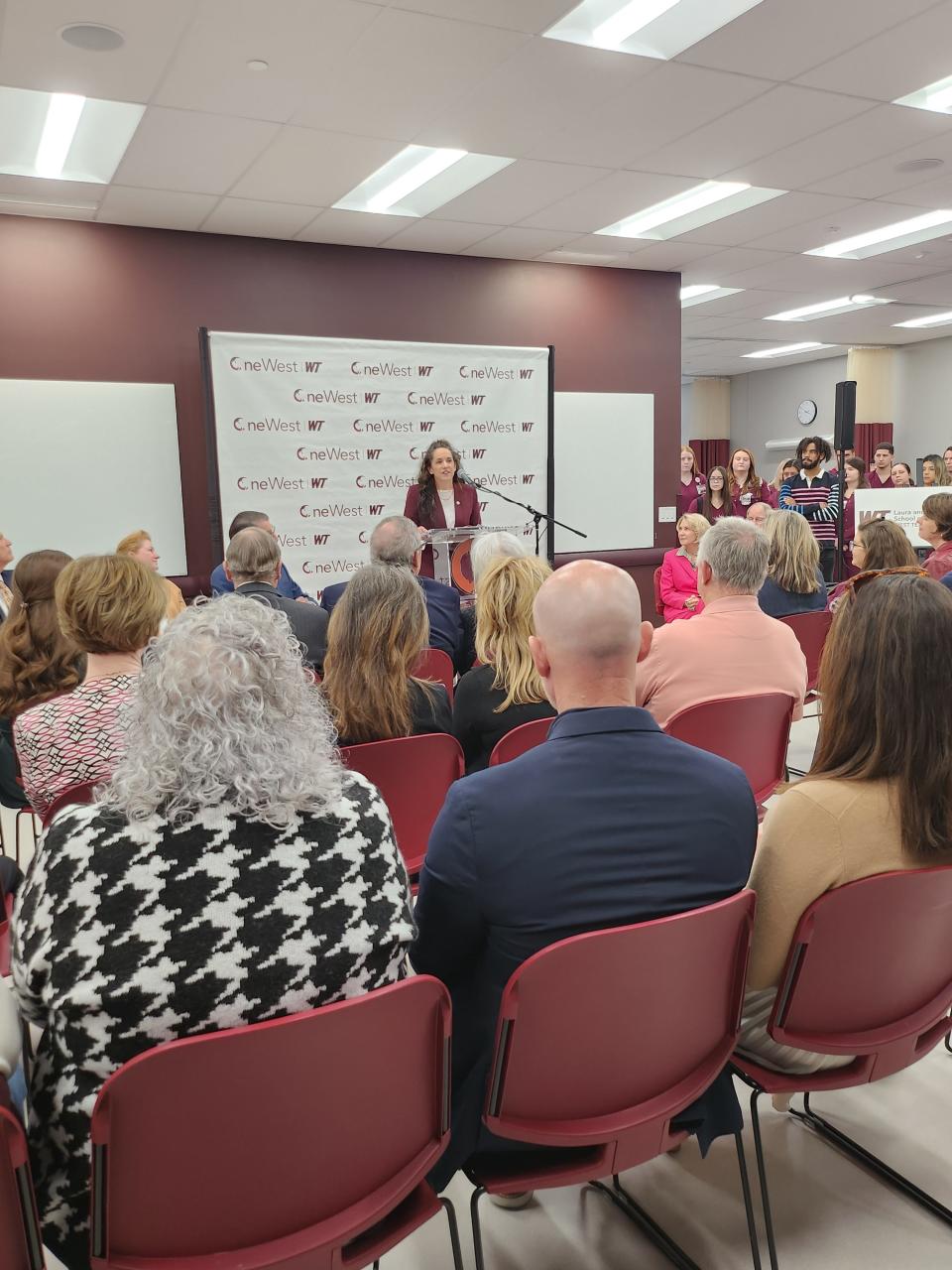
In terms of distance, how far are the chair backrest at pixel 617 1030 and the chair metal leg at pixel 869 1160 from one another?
2.46 ft

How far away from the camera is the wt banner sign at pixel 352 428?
6.06 m

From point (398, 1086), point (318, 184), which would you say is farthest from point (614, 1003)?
point (318, 184)

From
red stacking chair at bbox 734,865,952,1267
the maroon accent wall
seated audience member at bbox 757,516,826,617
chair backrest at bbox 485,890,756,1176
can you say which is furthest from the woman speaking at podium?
chair backrest at bbox 485,890,756,1176

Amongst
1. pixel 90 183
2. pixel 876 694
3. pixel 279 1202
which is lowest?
pixel 279 1202

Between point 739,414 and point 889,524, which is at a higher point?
point 739,414

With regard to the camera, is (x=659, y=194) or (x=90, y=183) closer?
(x=90, y=183)

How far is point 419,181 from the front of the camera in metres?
5.25

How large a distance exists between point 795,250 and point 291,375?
4018mm

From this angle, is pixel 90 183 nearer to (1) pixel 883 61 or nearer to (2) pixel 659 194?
(2) pixel 659 194

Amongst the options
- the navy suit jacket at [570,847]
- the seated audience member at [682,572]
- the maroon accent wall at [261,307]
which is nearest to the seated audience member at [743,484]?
the maroon accent wall at [261,307]

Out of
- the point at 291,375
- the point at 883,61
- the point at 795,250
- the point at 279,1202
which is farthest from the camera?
the point at 795,250

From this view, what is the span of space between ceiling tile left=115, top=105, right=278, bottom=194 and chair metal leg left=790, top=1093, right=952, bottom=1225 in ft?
14.6

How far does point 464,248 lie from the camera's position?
259 inches

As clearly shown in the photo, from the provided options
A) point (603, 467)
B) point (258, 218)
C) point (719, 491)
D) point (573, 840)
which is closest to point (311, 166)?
point (258, 218)
